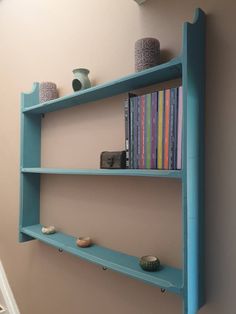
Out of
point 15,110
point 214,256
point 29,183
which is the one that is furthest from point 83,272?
point 15,110

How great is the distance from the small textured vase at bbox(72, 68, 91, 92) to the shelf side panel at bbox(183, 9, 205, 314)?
0.58 m

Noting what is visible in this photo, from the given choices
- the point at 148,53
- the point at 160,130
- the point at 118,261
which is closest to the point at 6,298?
the point at 118,261

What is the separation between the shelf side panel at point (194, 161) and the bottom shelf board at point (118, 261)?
2.9 inches

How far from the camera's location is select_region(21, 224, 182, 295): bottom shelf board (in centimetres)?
90

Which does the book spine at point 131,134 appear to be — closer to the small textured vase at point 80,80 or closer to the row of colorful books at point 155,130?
the row of colorful books at point 155,130

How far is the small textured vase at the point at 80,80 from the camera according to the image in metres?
1.28

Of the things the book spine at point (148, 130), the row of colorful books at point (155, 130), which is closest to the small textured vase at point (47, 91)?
the row of colorful books at point (155, 130)

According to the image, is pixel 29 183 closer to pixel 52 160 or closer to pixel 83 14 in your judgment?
pixel 52 160

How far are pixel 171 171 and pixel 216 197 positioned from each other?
0.20 meters

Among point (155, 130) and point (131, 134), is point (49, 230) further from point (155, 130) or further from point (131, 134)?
point (155, 130)

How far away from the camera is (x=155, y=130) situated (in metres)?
0.96

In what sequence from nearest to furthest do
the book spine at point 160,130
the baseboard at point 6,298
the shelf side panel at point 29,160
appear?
the book spine at point 160,130 < the shelf side panel at point 29,160 < the baseboard at point 6,298

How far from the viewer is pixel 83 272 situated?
1406mm

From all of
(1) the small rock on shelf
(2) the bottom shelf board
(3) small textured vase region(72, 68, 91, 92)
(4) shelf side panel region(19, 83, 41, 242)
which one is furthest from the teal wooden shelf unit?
(4) shelf side panel region(19, 83, 41, 242)
